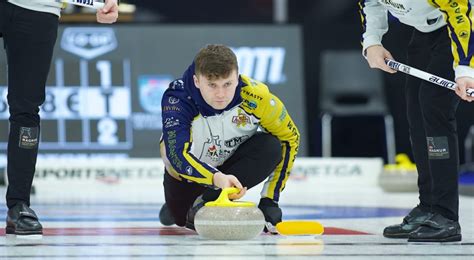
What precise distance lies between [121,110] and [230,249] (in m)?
4.98

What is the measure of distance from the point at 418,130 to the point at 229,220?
892 millimetres

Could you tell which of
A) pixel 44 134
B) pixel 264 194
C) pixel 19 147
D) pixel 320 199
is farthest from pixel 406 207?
pixel 44 134

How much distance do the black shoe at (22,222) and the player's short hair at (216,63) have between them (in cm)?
77

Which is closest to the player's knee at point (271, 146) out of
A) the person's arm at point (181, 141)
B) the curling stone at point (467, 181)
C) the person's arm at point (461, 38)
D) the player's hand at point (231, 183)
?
the person's arm at point (181, 141)

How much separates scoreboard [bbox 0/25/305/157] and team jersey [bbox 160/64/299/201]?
391cm

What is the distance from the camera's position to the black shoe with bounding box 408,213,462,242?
321 centimetres

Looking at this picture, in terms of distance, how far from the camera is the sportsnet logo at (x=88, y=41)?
7.84 metres

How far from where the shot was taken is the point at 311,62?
9055mm

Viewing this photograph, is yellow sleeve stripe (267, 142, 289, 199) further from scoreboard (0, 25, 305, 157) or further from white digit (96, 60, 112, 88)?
white digit (96, 60, 112, 88)

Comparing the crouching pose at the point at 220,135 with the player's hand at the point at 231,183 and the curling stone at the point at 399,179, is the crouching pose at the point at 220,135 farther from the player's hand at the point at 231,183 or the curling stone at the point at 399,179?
the curling stone at the point at 399,179

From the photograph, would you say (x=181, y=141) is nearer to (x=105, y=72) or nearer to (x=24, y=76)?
(x=24, y=76)

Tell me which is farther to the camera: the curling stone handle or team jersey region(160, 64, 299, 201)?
team jersey region(160, 64, 299, 201)

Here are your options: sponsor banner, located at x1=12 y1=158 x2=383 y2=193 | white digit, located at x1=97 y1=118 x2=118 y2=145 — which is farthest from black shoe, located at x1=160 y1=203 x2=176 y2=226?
white digit, located at x1=97 y1=118 x2=118 y2=145

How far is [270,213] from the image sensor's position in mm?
3613
